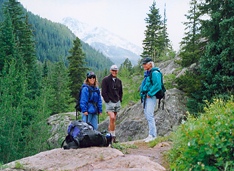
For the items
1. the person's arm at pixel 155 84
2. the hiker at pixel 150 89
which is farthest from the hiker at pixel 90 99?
the person's arm at pixel 155 84

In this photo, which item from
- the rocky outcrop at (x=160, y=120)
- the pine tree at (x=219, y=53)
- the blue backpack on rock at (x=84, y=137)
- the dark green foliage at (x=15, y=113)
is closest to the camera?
the blue backpack on rock at (x=84, y=137)

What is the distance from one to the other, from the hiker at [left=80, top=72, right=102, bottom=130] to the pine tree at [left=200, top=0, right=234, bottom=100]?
616cm

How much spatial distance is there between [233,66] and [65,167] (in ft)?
30.6

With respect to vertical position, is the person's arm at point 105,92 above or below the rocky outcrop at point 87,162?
above

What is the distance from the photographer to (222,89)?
12516 millimetres

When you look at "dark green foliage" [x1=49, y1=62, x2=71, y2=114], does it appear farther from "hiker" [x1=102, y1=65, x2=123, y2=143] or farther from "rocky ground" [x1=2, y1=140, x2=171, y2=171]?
"rocky ground" [x1=2, y1=140, x2=171, y2=171]

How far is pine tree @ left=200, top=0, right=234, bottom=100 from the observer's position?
12430mm

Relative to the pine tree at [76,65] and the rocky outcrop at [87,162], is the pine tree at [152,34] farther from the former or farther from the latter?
the rocky outcrop at [87,162]

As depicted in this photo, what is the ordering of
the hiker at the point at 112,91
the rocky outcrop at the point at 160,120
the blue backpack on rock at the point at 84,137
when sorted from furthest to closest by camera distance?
the rocky outcrop at the point at 160,120
the hiker at the point at 112,91
the blue backpack on rock at the point at 84,137

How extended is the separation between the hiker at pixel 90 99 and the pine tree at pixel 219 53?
6159 mm

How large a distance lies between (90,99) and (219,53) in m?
7.73

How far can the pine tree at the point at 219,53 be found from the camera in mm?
12430

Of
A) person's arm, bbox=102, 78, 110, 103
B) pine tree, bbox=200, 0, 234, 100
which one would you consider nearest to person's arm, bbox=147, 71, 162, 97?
person's arm, bbox=102, 78, 110, 103

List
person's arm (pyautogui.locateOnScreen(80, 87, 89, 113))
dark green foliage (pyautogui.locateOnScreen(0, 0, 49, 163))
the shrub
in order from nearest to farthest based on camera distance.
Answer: the shrub → person's arm (pyautogui.locateOnScreen(80, 87, 89, 113)) → dark green foliage (pyautogui.locateOnScreen(0, 0, 49, 163))
